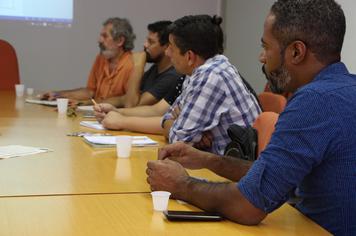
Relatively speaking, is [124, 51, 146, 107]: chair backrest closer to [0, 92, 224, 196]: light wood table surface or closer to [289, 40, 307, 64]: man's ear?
[0, 92, 224, 196]: light wood table surface

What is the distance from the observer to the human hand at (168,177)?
1.68 meters

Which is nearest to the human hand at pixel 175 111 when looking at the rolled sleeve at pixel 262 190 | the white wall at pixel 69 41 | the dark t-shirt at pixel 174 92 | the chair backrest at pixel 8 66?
the dark t-shirt at pixel 174 92

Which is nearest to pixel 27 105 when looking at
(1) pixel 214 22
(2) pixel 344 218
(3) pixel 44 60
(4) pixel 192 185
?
(1) pixel 214 22

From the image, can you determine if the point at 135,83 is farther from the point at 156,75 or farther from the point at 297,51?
the point at 297,51

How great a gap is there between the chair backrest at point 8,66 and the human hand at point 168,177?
4361 millimetres

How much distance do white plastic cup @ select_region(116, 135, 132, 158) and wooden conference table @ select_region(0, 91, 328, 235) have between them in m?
0.03

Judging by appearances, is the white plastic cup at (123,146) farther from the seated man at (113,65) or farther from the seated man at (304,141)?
the seated man at (113,65)

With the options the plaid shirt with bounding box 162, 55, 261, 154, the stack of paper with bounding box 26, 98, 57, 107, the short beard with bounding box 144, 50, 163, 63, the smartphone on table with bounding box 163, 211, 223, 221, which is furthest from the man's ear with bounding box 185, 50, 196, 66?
the stack of paper with bounding box 26, 98, 57, 107

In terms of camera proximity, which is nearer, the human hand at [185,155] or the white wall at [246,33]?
the human hand at [185,155]

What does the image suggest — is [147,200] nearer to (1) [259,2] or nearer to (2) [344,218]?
(2) [344,218]

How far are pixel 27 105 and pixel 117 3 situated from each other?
8.86 ft

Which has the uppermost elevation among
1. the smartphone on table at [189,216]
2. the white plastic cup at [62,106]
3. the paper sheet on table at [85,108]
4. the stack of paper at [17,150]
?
the smartphone on table at [189,216]

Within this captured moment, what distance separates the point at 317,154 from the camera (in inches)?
55.8

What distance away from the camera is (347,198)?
147 cm
